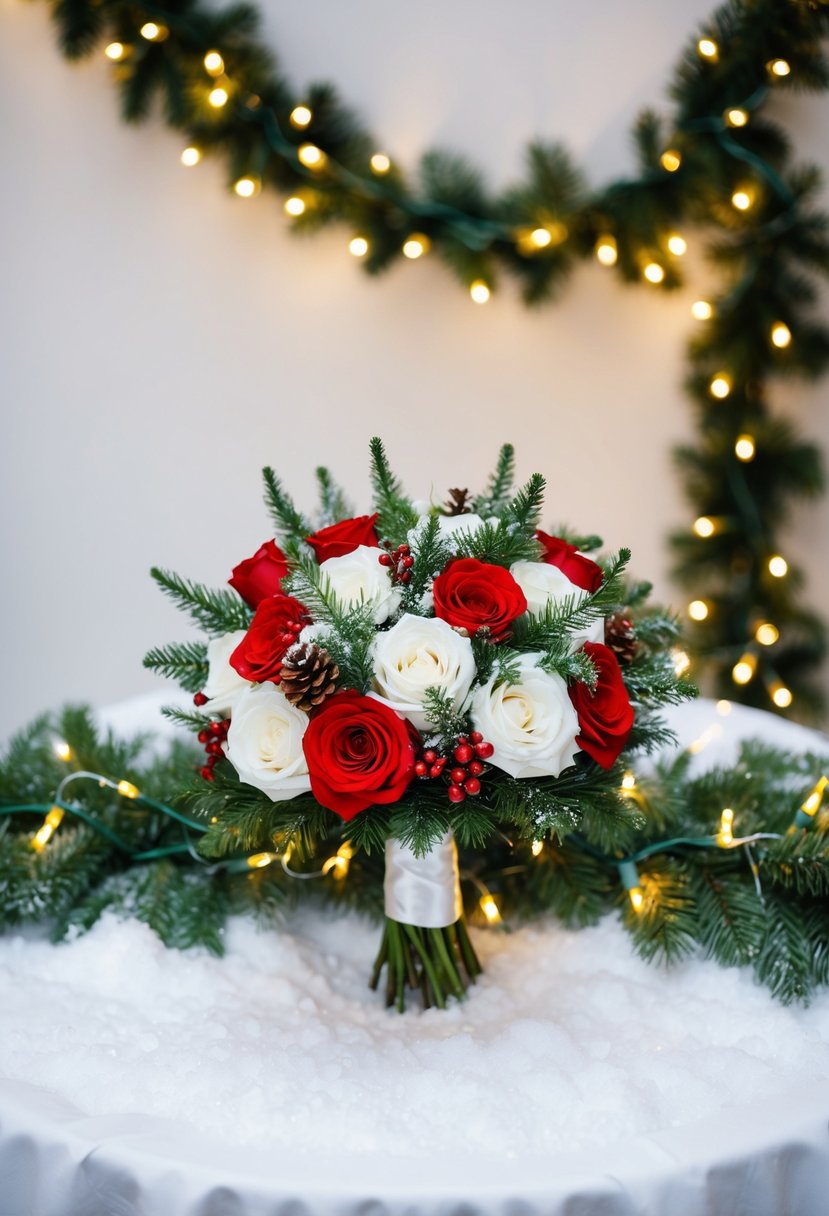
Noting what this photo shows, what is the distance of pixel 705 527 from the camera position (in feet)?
6.77

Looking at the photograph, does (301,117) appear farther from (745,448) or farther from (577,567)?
(577,567)

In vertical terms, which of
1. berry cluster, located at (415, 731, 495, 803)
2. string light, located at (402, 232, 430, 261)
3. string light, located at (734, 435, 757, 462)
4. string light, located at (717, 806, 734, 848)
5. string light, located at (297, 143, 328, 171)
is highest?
string light, located at (297, 143, 328, 171)

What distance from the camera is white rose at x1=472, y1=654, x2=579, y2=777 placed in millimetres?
767

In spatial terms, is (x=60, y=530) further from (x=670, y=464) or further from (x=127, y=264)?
(x=670, y=464)

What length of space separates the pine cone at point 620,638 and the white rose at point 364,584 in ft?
0.66

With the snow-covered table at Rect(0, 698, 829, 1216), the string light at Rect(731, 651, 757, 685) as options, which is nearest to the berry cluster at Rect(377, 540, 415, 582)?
the snow-covered table at Rect(0, 698, 829, 1216)

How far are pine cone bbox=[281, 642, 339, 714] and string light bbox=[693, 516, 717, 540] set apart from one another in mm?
1435

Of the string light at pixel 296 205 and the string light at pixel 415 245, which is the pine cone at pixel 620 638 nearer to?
the string light at pixel 415 245

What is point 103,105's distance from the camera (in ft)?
6.35

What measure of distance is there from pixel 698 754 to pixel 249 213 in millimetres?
1354

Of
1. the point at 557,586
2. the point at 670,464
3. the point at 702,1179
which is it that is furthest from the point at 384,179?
the point at 702,1179

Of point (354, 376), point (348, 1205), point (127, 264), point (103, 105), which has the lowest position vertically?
point (348, 1205)

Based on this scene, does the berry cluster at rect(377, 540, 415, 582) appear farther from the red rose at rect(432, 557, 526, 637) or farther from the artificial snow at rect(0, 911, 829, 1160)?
the artificial snow at rect(0, 911, 829, 1160)

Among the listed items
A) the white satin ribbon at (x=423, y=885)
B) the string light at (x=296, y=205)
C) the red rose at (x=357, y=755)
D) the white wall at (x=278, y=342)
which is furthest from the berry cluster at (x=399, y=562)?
the string light at (x=296, y=205)
